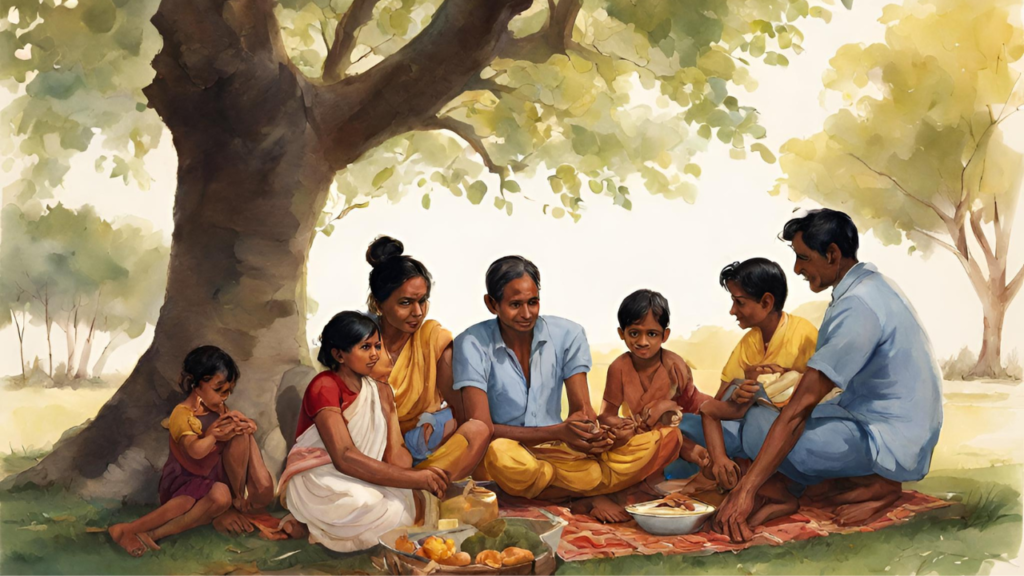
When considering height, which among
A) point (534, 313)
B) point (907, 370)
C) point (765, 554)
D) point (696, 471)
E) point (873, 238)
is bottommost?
point (765, 554)

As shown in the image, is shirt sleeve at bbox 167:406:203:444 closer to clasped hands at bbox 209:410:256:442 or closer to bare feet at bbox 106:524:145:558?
clasped hands at bbox 209:410:256:442

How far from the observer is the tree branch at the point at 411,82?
5934 millimetres

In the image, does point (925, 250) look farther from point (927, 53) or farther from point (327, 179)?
point (327, 179)

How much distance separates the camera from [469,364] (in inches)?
217

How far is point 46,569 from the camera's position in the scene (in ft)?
18.1

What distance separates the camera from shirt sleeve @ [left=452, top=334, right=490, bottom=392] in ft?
18.0

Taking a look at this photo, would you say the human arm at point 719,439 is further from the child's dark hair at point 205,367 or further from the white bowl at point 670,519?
the child's dark hair at point 205,367

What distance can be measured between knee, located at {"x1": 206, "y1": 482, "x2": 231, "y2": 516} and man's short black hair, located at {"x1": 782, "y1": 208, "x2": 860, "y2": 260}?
3421 mm

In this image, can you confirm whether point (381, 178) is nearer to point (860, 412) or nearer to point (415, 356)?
point (415, 356)

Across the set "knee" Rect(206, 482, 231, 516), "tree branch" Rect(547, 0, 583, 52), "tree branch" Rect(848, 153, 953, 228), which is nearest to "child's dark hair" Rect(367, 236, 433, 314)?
"knee" Rect(206, 482, 231, 516)

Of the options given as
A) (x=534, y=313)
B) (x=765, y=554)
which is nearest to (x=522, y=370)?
(x=534, y=313)

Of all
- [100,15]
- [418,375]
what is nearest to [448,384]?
[418,375]

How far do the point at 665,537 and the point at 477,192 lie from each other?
288 cm

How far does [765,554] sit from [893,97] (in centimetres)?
392
